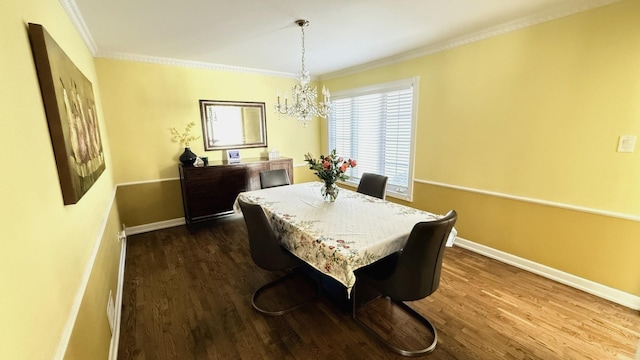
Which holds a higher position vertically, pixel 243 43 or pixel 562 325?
pixel 243 43

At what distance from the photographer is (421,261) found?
161 centimetres

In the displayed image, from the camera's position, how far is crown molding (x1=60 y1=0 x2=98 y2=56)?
1920 mm

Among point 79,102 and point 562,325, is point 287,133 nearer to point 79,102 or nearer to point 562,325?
point 79,102

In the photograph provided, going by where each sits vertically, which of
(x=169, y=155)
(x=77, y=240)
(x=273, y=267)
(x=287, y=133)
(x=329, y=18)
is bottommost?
(x=273, y=267)

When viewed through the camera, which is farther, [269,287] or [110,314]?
[269,287]

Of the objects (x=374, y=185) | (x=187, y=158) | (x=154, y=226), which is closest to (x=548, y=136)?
(x=374, y=185)

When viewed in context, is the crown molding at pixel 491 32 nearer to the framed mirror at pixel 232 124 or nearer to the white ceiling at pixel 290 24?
the white ceiling at pixel 290 24

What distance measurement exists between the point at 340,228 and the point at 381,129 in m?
2.50

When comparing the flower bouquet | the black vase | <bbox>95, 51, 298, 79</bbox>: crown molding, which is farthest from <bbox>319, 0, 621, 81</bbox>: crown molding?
the black vase

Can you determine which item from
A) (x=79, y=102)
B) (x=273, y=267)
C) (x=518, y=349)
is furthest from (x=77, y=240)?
(x=518, y=349)

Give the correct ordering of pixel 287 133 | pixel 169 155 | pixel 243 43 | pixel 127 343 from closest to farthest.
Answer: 1. pixel 127 343
2. pixel 243 43
3. pixel 169 155
4. pixel 287 133

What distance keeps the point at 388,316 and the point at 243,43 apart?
123 inches

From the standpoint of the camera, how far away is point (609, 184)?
2.18 m

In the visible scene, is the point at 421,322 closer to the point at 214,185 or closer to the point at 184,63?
the point at 214,185
